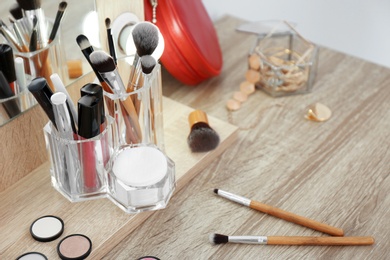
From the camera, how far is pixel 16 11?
75 centimetres

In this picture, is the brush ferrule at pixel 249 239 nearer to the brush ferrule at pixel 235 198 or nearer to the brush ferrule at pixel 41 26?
the brush ferrule at pixel 235 198

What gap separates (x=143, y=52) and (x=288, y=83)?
344mm

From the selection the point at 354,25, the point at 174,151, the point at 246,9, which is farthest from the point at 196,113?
the point at 354,25

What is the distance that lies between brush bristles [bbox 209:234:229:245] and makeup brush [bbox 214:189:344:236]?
7 centimetres

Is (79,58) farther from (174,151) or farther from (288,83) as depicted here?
(288,83)

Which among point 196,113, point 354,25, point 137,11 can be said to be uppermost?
point 137,11

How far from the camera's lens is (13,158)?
80cm

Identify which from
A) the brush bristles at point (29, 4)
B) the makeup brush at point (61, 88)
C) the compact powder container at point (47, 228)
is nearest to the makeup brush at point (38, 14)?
the brush bristles at point (29, 4)

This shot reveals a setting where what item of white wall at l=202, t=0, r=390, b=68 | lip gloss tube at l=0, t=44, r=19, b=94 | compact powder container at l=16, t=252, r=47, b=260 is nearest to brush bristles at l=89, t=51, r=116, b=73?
lip gloss tube at l=0, t=44, r=19, b=94

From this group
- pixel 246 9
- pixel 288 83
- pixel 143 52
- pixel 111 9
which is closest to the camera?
pixel 143 52

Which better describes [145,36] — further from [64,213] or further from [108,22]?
[64,213]

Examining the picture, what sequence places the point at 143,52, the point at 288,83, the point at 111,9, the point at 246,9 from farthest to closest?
1. the point at 246,9
2. the point at 288,83
3. the point at 111,9
4. the point at 143,52

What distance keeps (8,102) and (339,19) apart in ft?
2.80

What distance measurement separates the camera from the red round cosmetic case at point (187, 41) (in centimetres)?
93
